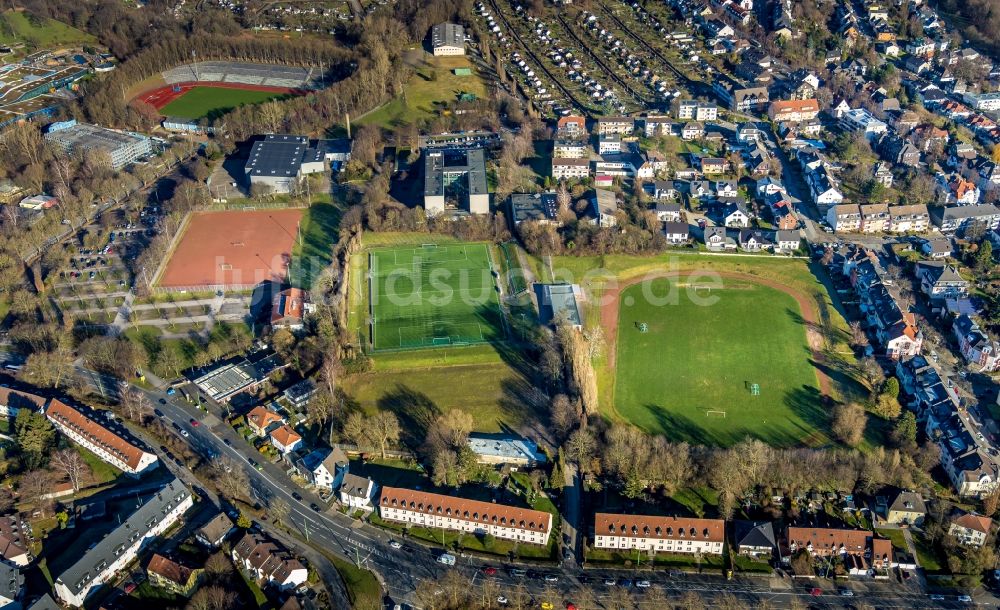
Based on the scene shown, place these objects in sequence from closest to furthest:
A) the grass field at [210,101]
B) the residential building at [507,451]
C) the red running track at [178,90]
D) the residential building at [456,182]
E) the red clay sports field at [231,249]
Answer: the residential building at [507,451], the red clay sports field at [231,249], the residential building at [456,182], the grass field at [210,101], the red running track at [178,90]

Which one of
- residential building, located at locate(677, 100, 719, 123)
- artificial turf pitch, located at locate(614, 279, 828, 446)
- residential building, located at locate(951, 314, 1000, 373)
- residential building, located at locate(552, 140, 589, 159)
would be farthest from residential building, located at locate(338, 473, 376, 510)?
residential building, located at locate(677, 100, 719, 123)

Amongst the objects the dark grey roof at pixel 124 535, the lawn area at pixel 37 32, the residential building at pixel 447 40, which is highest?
the residential building at pixel 447 40

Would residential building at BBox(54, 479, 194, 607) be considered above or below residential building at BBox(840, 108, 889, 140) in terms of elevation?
below

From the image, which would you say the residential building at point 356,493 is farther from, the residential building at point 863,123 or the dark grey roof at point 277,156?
the residential building at point 863,123

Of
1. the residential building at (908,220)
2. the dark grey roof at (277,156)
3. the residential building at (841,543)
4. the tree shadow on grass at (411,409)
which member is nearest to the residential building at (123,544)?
the tree shadow on grass at (411,409)

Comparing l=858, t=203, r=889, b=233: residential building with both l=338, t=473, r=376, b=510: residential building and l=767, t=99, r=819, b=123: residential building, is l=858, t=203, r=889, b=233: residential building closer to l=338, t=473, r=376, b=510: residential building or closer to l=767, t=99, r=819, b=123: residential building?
l=767, t=99, r=819, b=123: residential building
